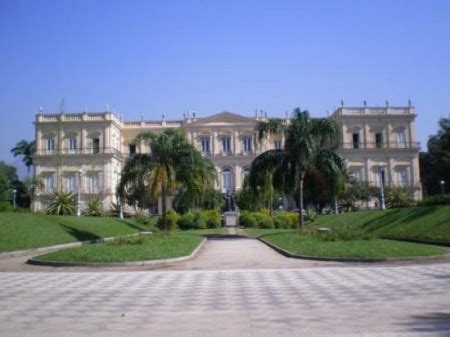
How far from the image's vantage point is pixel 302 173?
28.0 m

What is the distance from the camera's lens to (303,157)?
27672mm

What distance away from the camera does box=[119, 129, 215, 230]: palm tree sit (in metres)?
28.2

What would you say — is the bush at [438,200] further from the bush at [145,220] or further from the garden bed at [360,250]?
the bush at [145,220]

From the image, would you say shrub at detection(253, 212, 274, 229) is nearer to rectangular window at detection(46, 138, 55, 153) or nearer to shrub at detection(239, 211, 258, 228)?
shrub at detection(239, 211, 258, 228)

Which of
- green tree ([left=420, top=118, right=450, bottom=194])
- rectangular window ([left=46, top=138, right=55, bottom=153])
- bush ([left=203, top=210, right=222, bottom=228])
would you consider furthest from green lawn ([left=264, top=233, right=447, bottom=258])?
rectangular window ([left=46, top=138, right=55, bottom=153])

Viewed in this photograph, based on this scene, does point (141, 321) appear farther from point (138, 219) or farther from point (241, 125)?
point (241, 125)

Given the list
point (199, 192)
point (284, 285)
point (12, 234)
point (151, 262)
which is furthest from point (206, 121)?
point (284, 285)

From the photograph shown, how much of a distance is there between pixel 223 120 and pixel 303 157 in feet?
170

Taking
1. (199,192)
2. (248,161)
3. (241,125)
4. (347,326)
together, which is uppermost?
(241,125)

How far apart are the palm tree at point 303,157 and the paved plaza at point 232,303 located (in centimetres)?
1421

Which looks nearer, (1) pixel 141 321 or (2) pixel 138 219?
(1) pixel 141 321

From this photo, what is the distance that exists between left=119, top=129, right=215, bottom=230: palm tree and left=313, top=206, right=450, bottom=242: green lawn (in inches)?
419

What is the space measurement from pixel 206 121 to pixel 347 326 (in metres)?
72.2

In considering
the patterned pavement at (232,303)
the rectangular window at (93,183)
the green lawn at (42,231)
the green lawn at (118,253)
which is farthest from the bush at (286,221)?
the rectangular window at (93,183)
